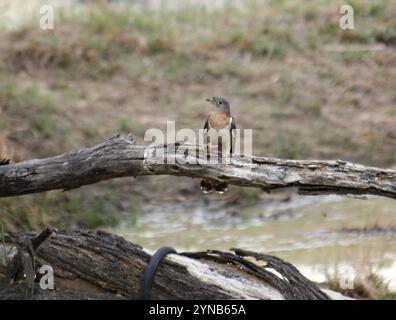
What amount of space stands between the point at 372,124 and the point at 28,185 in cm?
522

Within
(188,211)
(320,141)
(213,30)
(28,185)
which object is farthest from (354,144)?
(28,185)

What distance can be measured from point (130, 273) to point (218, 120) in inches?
40.5

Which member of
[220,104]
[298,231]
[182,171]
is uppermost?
[220,104]

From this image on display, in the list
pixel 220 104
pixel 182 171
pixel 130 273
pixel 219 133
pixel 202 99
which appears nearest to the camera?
pixel 130 273

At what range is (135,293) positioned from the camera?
459 cm

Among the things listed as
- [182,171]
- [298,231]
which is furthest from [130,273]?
[298,231]

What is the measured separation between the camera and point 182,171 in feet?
15.6

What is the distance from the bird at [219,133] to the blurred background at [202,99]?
180 cm

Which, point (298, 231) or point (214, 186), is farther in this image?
point (298, 231)

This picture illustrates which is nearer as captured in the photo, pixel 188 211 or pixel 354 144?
pixel 188 211

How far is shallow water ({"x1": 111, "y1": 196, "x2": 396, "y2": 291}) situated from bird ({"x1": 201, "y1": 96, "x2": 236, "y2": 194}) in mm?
1277

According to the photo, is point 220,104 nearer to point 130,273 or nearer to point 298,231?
point 130,273

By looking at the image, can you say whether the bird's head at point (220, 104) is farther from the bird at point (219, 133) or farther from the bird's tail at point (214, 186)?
the bird's tail at point (214, 186)
